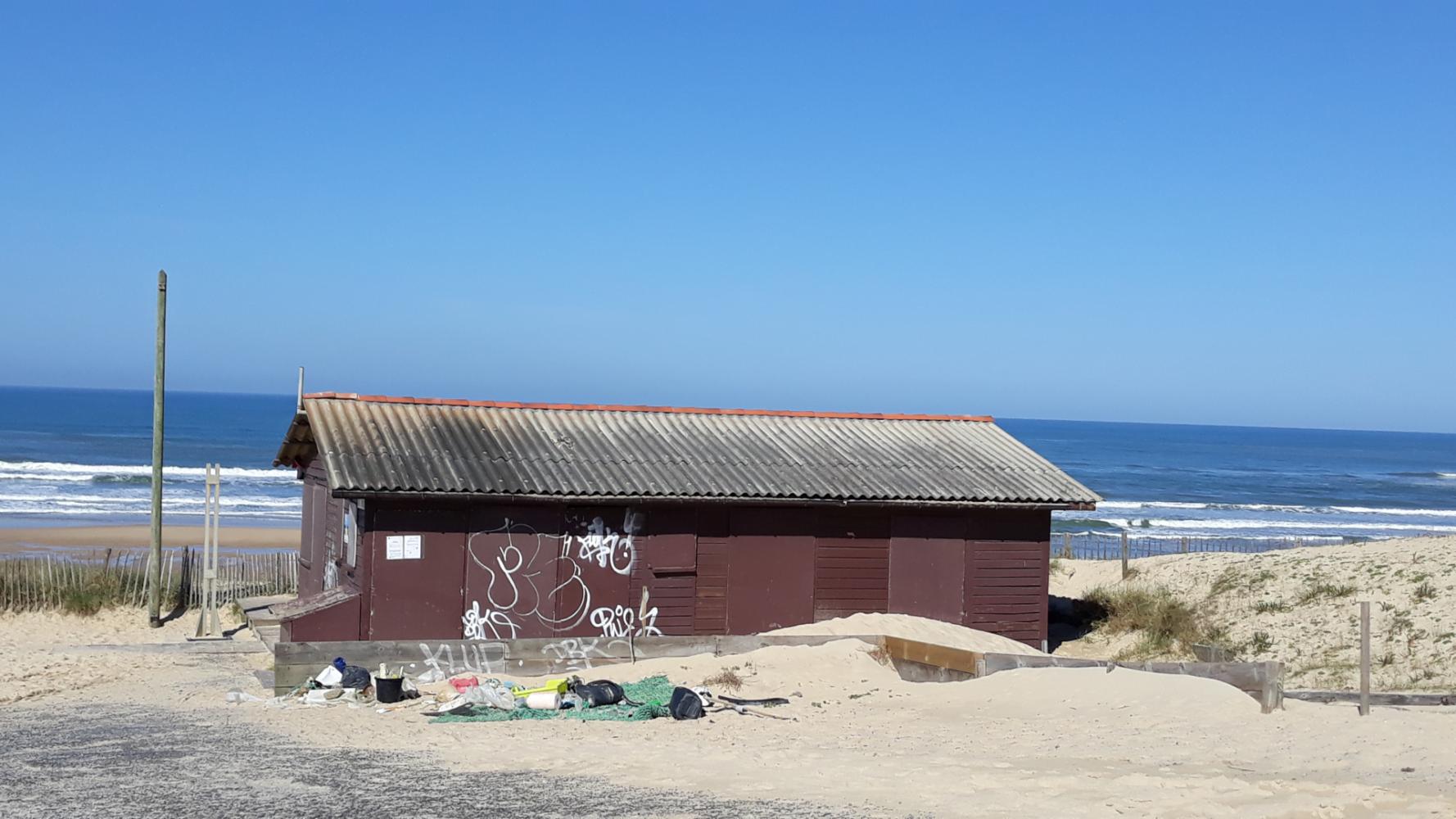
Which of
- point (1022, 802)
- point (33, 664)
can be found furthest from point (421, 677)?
point (1022, 802)

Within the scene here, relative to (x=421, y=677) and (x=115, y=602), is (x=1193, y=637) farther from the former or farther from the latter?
(x=115, y=602)

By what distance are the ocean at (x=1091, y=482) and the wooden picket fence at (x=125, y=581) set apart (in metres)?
23.9

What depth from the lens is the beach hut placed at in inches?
698

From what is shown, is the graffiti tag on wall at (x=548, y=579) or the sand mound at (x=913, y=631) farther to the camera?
the sand mound at (x=913, y=631)

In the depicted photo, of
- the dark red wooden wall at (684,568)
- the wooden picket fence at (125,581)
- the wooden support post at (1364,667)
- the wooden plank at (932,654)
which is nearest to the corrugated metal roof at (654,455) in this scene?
the dark red wooden wall at (684,568)

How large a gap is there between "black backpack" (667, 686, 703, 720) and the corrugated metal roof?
13.5 feet

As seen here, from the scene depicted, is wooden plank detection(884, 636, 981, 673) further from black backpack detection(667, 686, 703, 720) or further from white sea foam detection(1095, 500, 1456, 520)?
white sea foam detection(1095, 500, 1456, 520)

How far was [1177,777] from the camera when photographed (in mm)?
11039

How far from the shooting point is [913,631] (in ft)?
62.1

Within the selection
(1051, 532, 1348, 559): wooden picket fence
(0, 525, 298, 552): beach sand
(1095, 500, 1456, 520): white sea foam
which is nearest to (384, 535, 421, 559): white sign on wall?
(1051, 532, 1348, 559): wooden picket fence

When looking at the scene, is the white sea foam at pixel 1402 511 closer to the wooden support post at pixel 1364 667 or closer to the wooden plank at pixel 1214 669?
the wooden plank at pixel 1214 669

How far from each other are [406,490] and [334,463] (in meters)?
1.06

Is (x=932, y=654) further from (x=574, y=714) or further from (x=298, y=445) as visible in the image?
(x=298, y=445)

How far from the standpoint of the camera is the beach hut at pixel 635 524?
17734mm
